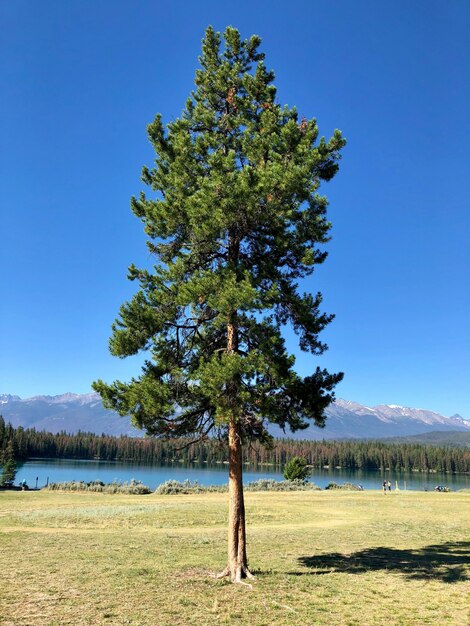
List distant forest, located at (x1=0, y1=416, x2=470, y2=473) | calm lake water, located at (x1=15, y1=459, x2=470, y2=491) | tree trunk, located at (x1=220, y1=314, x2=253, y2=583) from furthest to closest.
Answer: distant forest, located at (x1=0, y1=416, x2=470, y2=473) → calm lake water, located at (x1=15, y1=459, x2=470, y2=491) → tree trunk, located at (x1=220, y1=314, x2=253, y2=583)

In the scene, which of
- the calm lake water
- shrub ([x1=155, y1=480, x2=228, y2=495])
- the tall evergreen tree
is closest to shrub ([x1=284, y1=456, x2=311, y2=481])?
shrub ([x1=155, y1=480, x2=228, y2=495])

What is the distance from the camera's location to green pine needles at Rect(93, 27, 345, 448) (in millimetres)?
11797

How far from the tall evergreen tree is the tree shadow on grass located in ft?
12.7

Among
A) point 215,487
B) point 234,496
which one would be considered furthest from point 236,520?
point 215,487

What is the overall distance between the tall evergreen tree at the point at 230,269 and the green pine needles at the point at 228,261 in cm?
3

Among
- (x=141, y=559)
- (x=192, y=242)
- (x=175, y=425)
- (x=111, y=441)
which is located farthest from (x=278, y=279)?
(x=111, y=441)

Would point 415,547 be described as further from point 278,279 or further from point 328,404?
point 278,279

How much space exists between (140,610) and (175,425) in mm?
4684

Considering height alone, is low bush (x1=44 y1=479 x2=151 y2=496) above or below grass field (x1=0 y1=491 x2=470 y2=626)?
below

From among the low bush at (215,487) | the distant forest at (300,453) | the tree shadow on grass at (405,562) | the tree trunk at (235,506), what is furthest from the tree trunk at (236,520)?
the distant forest at (300,453)

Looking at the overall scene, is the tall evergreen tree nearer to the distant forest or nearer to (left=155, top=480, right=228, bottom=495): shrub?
(left=155, top=480, right=228, bottom=495): shrub

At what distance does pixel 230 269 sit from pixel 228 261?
0.95 m

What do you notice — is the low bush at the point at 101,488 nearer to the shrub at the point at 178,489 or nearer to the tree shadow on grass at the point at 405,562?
the shrub at the point at 178,489

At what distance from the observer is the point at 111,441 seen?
186 metres
